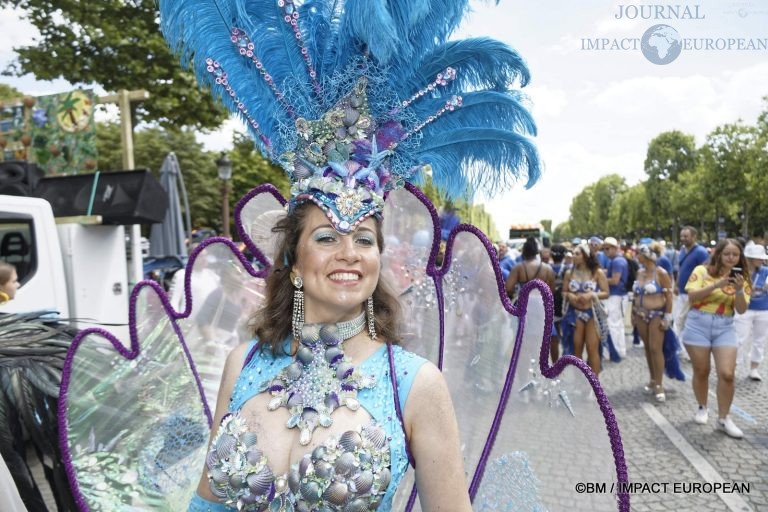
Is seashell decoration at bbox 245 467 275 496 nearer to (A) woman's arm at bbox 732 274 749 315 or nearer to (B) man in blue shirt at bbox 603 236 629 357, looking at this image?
(A) woman's arm at bbox 732 274 749 315

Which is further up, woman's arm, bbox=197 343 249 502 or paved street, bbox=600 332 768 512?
woman's arm, bbox=197 343 249 502

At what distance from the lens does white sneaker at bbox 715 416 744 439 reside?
4.82 metres

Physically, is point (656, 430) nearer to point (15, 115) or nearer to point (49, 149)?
point (49, 149)

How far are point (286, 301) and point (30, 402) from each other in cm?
98

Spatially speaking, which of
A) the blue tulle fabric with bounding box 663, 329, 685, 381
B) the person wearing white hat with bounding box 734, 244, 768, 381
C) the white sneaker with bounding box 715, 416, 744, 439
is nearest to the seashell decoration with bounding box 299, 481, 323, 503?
the white sneaker with bounding box 715, 416, 744, 439

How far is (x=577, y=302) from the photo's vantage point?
6.21 metres

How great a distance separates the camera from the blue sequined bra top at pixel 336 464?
4.79ft

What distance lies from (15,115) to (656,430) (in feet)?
27.0

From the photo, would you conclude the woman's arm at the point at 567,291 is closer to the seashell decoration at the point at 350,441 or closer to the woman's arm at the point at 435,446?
the woman's arm at the point at 435,446

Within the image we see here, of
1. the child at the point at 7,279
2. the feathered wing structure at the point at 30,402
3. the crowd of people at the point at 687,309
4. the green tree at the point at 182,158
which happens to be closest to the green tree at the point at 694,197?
the green tree at the point at 182,158

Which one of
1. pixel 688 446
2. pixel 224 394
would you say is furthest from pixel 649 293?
pixel 224 394

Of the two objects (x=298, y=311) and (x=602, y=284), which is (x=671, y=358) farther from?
(x=298, y=311)

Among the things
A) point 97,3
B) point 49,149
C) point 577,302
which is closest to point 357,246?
point 577,302

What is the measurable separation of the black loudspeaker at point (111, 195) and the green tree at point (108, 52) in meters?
3.88
